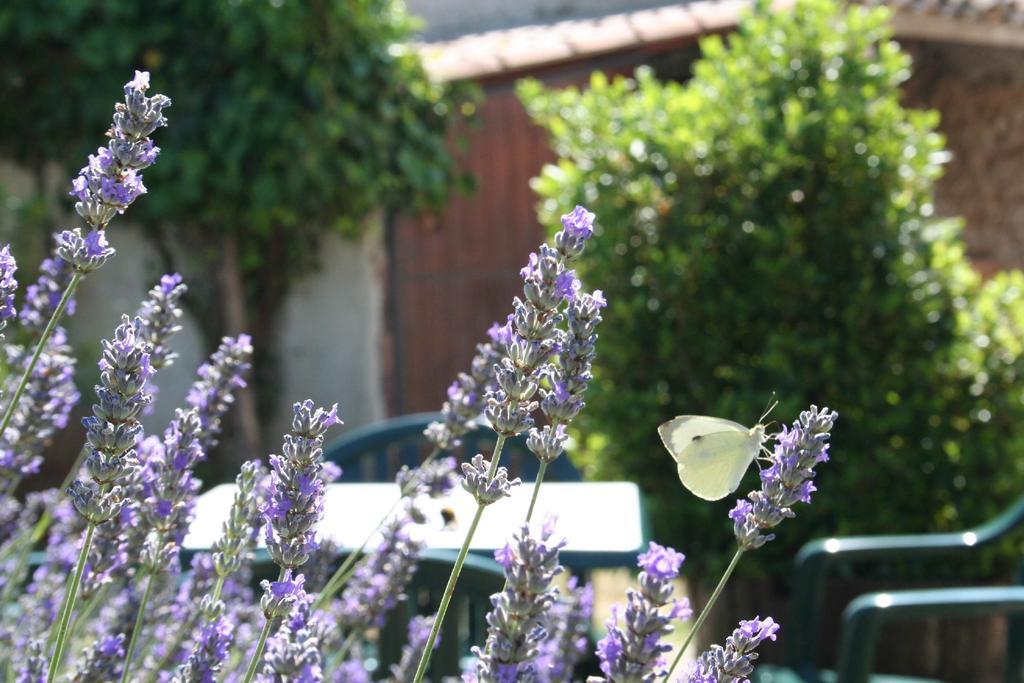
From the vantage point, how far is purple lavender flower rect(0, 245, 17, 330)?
999 mm

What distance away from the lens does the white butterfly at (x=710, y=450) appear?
1271 millimetres

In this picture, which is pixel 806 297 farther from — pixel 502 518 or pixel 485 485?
pixel 485 485

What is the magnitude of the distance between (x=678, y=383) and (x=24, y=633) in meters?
2.86

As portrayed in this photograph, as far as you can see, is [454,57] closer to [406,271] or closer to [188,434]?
[406,271]

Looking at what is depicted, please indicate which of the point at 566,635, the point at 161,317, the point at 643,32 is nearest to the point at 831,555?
the point at 566,635

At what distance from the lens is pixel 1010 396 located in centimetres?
412

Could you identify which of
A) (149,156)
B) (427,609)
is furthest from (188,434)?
(427,609)

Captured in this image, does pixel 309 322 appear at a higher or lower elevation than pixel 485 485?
higher

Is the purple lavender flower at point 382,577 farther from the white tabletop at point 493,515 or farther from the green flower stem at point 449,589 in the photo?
the green flower stem at point 449,589

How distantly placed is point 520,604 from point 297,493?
9.4 inches

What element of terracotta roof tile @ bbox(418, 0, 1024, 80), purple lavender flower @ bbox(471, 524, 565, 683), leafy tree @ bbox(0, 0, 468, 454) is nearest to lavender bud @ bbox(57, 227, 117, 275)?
purple lavender flower @ bbox(471, 524, 565, 683)

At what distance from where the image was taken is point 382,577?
165cm

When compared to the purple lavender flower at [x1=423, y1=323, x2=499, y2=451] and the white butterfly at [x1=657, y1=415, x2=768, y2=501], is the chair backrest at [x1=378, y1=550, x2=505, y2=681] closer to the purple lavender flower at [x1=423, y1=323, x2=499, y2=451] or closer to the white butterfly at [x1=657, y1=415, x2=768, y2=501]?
the purple lavender flower at [x1=423, y1=323, x2=499, y2=451]

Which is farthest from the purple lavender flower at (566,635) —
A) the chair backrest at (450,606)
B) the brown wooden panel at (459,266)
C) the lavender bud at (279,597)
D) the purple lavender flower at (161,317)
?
the brown wooden panel at (459,266)
